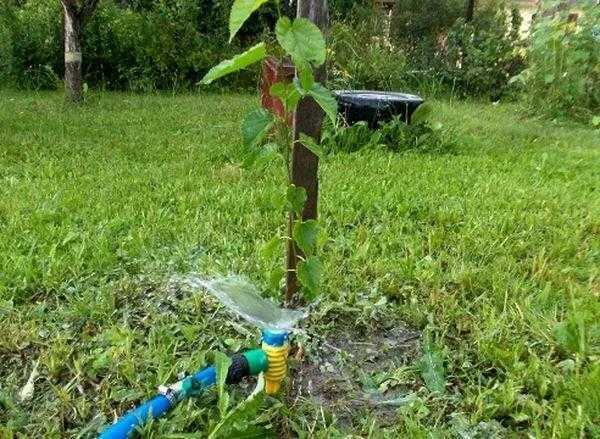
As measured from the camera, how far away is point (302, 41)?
113cm

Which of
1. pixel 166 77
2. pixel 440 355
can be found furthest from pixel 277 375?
pixel 166 77

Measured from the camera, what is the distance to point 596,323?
1687 millimetres

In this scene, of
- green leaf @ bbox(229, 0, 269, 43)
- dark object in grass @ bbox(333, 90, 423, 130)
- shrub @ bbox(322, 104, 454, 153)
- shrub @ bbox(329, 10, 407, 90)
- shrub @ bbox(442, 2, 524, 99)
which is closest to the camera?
green leaf @ bbox(229, 0, 269, 43)

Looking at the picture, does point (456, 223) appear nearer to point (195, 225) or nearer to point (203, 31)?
point (195, 225)

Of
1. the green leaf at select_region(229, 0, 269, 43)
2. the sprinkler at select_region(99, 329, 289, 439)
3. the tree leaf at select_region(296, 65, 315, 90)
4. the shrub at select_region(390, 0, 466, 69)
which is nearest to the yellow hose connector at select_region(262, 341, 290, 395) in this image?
the sprinkler at select_region(99, 329, 289, 439)

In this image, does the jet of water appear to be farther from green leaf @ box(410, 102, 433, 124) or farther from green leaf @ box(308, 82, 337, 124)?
green leaf @ box(410, 102, 433, 124)

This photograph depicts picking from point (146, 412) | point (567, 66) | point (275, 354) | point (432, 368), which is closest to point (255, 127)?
point (275, 354)

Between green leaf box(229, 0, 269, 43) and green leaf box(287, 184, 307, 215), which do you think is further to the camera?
green leaf box(287, 184, 307, 215)

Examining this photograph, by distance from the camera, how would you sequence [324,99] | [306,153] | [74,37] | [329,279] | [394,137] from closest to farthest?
[324,99] < [306,153] < [329,279] < [394,137] < [74,37]

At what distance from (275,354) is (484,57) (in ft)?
21.9

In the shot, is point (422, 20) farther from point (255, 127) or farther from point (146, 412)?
point (146, 412)

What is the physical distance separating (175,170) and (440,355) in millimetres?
2061

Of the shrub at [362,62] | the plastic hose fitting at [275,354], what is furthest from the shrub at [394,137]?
the plastic hose fitting at [275,354]

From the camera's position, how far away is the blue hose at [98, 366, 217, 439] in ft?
3.88
